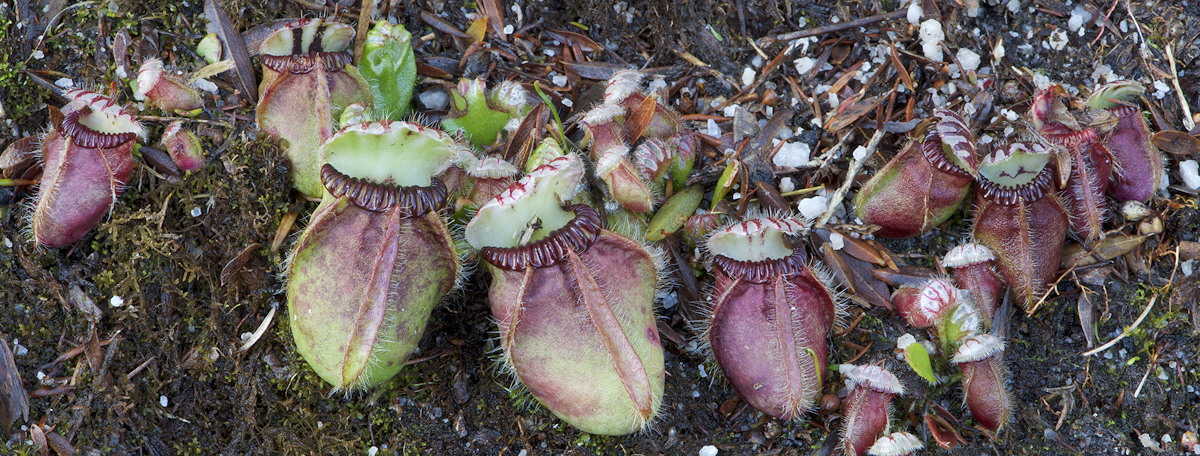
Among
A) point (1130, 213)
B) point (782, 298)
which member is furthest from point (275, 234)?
point (1130, 213)

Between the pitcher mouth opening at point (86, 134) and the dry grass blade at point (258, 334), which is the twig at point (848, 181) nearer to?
the dry grass blade at point (258, 334)

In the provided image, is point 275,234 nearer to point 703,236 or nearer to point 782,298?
point 703,236

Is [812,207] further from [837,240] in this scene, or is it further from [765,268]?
[765,268]

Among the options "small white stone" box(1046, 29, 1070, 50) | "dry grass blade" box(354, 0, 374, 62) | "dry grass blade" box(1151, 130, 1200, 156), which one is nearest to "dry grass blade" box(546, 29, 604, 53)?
"dry grass blade" box(354, 0, 374, 62)

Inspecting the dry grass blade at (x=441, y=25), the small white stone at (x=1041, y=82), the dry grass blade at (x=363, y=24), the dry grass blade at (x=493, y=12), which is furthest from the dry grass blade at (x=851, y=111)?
the dry grass blade at (x=363, y=24)

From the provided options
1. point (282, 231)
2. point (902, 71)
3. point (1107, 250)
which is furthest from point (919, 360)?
point (282, 231)

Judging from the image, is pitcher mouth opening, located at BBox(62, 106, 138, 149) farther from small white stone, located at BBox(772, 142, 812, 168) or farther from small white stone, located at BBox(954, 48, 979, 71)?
small white stone, located at BBox(954, 48, 979, 71)
